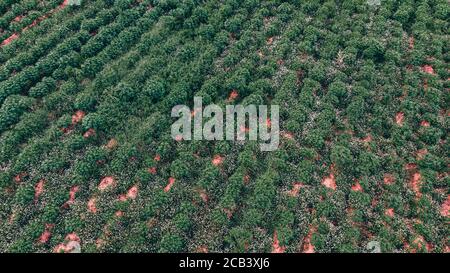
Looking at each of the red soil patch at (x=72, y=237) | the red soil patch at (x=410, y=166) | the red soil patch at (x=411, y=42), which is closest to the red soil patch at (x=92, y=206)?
the red soil patch at (x=72, y=237)

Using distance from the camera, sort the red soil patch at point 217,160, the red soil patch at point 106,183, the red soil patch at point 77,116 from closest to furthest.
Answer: the red soil patch at point 106,183 → the red soil patch at point 217,160 → the red soil patch at point 77,116

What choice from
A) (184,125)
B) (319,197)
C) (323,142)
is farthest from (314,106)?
(184,125)

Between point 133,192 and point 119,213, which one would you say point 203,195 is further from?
point 119,213

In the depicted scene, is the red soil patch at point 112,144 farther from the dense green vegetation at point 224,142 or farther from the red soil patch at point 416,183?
the red soil patch at point 416,183

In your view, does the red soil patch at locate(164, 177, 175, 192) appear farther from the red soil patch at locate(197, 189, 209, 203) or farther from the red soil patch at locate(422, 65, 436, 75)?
the red soil patch at locate(422, 65, 436, 75)

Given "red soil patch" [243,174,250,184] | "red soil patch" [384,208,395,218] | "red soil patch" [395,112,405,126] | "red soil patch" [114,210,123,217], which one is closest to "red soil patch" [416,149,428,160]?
"red soil patch" [395,112,405,126]

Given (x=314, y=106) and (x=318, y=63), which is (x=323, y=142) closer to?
(x=314, y=106)
